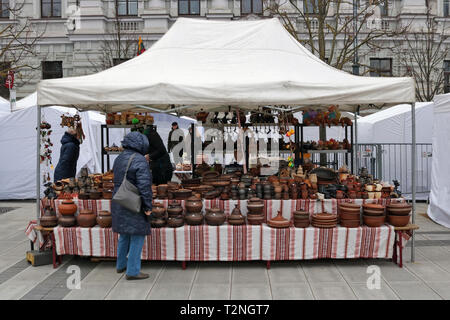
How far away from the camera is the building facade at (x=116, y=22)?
18922 millimetres

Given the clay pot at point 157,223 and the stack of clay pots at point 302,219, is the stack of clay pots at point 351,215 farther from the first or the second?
the clay pot at point 157,223

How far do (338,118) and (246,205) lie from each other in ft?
10.8

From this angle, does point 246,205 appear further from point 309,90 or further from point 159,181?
point 159,181

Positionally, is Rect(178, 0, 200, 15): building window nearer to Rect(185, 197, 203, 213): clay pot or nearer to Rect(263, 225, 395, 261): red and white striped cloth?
Rect(185, 197, 203, 213): clay pot

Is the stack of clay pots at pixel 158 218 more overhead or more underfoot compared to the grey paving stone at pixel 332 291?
more overhead

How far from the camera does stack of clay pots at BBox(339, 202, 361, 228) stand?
564 cm

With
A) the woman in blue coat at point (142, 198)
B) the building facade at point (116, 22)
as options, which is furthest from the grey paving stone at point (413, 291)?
the building facade at point (116, 22)

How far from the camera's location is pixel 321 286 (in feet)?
16.3

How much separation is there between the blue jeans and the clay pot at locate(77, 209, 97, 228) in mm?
707

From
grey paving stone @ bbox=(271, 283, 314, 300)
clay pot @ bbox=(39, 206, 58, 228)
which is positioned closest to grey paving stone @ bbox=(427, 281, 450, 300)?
grey paving stone @ bbox=(271, 283, 314, 300)

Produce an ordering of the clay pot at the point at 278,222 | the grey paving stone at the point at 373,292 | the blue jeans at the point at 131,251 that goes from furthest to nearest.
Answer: the clay pot at the point at 278,222 < the blue jeans at the point at 131,251 < the grey paving stone at the point at 373,292

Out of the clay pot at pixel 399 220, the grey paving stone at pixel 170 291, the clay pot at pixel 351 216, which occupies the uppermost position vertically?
the clay pot at pixel 351 216

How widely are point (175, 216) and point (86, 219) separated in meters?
1.18

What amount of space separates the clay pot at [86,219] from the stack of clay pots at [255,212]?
205 cm
